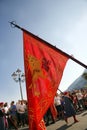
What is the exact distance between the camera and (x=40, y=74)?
215 inches

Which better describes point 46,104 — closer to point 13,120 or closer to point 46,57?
point 46,57

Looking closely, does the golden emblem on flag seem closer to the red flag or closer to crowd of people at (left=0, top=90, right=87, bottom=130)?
the red flag

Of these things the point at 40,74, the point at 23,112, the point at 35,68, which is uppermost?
the point at 35,68

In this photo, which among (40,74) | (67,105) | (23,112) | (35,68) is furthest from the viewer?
(23,112)

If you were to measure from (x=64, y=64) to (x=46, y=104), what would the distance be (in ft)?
3.23

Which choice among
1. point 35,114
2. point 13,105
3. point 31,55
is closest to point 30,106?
point 35,114

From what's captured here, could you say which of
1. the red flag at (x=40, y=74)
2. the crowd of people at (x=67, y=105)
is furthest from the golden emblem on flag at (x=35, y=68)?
the crowd of people at (x=67, y=105)

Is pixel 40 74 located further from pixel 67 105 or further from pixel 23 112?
pixel 23 112

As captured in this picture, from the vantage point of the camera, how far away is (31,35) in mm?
5766

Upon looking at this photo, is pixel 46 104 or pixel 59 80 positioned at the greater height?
pixel 59 80

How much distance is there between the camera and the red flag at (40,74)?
16.5ft

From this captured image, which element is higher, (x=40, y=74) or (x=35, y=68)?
(x=35, y=68)

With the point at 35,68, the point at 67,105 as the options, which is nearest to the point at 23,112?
the point at 67,105

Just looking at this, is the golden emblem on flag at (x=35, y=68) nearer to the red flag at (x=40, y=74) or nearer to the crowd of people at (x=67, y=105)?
the red flag at (x=40, y=74)
